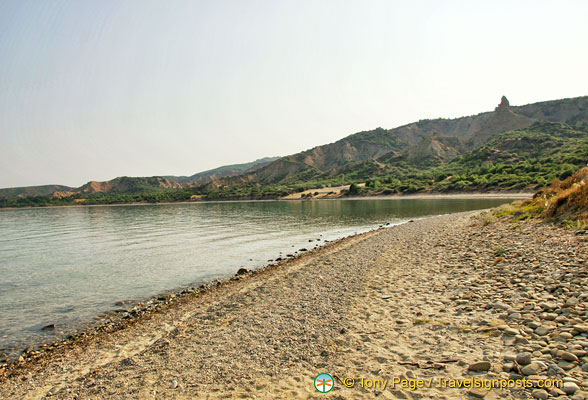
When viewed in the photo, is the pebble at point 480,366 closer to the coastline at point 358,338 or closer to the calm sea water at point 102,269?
the coastline at point 358,338

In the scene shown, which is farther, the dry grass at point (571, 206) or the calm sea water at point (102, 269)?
the dry grass at point (571, 206)

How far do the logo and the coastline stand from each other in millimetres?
158

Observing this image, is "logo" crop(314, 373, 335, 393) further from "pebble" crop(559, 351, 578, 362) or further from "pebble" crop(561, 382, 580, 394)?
"pebble" crop(559, 351, 578, 362)

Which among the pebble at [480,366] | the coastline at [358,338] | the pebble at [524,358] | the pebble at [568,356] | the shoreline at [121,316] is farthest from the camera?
the shoreline at [121,316]

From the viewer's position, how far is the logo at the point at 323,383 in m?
5.79

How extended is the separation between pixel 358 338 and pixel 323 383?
6.57 ft

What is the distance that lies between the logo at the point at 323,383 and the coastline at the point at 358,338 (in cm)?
16

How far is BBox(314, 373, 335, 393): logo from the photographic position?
5785mm

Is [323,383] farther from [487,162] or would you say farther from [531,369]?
[487,162]

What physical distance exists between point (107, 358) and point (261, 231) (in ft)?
100

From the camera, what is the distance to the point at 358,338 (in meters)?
7.70

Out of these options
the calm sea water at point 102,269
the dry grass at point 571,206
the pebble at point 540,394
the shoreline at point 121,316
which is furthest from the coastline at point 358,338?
the calm sea water at point 102,269

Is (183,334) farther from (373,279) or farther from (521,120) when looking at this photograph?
(521,120)

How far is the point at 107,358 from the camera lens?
8578mm
